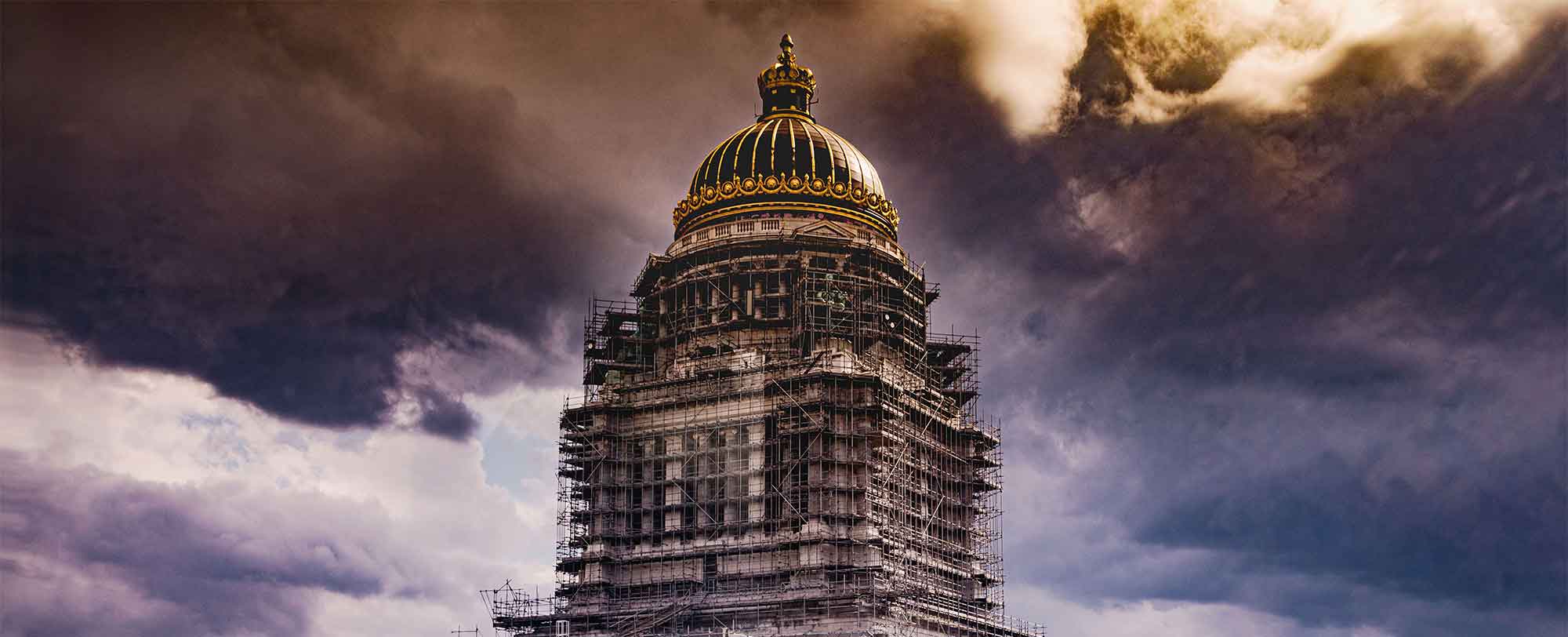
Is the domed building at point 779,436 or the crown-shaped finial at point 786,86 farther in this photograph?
the crown-shaped finial at point 786,86

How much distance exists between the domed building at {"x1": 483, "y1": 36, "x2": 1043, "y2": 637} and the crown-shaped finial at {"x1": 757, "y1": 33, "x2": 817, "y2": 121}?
4.72 ft

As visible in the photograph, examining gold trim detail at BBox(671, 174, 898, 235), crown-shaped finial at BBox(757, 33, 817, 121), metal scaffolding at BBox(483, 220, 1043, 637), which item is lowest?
metal scaffolding at BBox(483, 220, 1043, 637)

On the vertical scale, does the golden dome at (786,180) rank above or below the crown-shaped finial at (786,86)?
below

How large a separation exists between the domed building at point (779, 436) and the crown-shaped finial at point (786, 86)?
56.6 inches

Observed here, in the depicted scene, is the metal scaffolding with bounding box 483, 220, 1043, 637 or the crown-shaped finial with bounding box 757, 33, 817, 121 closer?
the metal scaffolding with bounding box 483, 220, 1043, 637

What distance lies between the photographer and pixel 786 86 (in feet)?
367

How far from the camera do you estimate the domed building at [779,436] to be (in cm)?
9356

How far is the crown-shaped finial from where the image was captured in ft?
367

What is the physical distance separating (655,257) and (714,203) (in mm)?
4871

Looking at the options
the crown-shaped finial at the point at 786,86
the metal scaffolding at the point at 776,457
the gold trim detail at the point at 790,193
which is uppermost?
the crown-shaped finial at the point at 786,86

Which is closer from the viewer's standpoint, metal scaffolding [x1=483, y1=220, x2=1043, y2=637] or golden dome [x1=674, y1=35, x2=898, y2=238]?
metal scaffolding [x1=483, y1=220, x2=1043, y2=637]

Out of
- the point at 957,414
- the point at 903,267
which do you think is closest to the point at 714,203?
the point at 903,267

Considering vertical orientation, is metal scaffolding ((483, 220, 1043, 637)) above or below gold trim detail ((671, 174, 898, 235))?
below

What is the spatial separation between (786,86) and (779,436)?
86.8 ft
